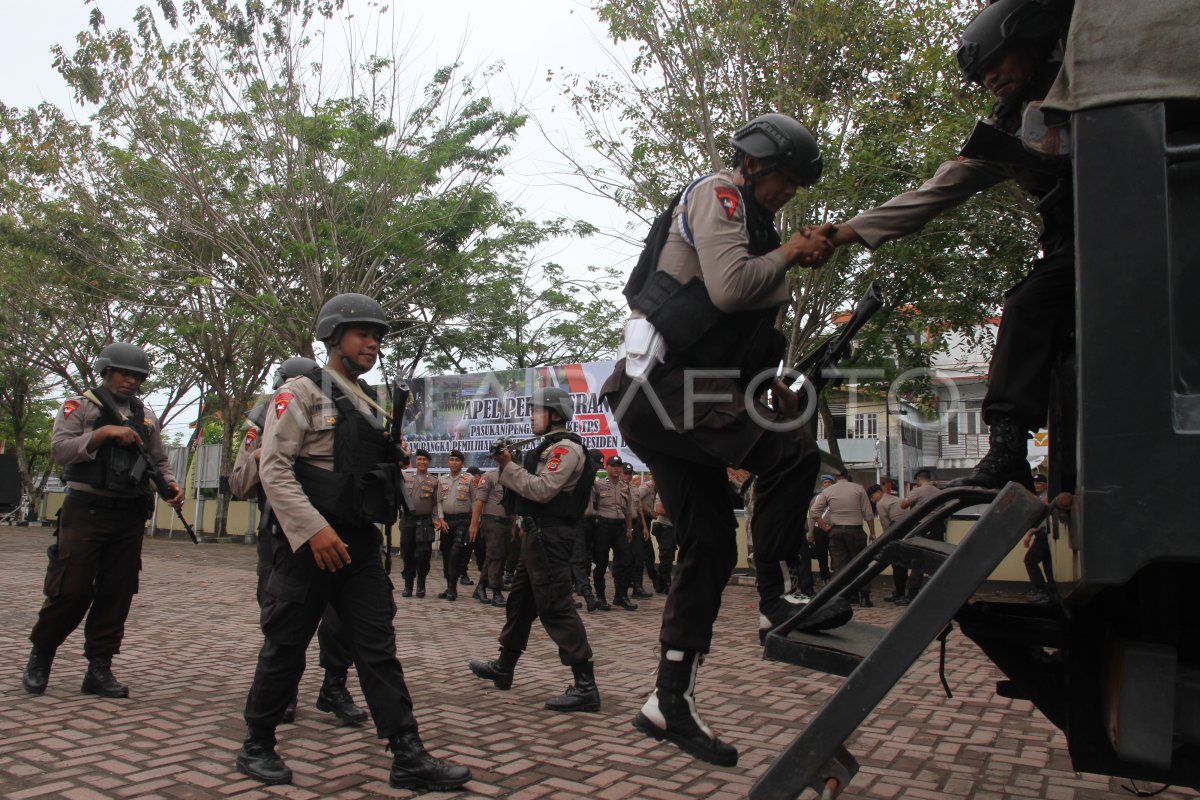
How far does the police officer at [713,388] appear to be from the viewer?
9.16 ft

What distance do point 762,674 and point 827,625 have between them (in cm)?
443

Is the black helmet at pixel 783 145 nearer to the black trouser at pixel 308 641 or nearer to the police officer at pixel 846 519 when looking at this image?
the black trouser at pixel 308 641

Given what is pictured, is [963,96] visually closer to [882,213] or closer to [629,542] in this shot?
[629,542]

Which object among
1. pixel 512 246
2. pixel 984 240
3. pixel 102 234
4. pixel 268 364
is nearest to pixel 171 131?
pixel 102 234

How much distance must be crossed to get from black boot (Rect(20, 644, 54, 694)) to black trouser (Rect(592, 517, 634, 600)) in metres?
8.11

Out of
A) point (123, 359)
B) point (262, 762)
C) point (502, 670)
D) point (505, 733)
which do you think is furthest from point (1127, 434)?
point (123, 359)

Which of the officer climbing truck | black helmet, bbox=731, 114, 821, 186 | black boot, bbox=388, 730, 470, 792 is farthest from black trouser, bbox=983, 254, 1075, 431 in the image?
black boot, bbox=388, 730, 470, 792

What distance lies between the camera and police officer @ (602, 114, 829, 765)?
9.16ft

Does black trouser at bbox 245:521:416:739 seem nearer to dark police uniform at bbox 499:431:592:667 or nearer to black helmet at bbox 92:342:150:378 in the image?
dark police uniform at bbox 499:431:592:667

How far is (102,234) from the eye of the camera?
18.6 meters

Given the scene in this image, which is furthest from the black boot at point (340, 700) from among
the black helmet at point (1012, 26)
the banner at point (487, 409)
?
the banner at point (487, 409)

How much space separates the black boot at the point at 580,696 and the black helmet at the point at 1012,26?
3963 mm

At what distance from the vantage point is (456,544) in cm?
1273

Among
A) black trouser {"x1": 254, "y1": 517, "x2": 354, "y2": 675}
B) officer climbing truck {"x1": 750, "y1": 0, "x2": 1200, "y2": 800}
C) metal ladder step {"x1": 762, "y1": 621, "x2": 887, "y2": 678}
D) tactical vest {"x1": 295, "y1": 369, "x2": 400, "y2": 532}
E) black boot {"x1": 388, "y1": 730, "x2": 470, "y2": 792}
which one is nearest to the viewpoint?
officer climbing truck {"x1": 750, "y1": 0, "x2": 1200, "y2": 800}
